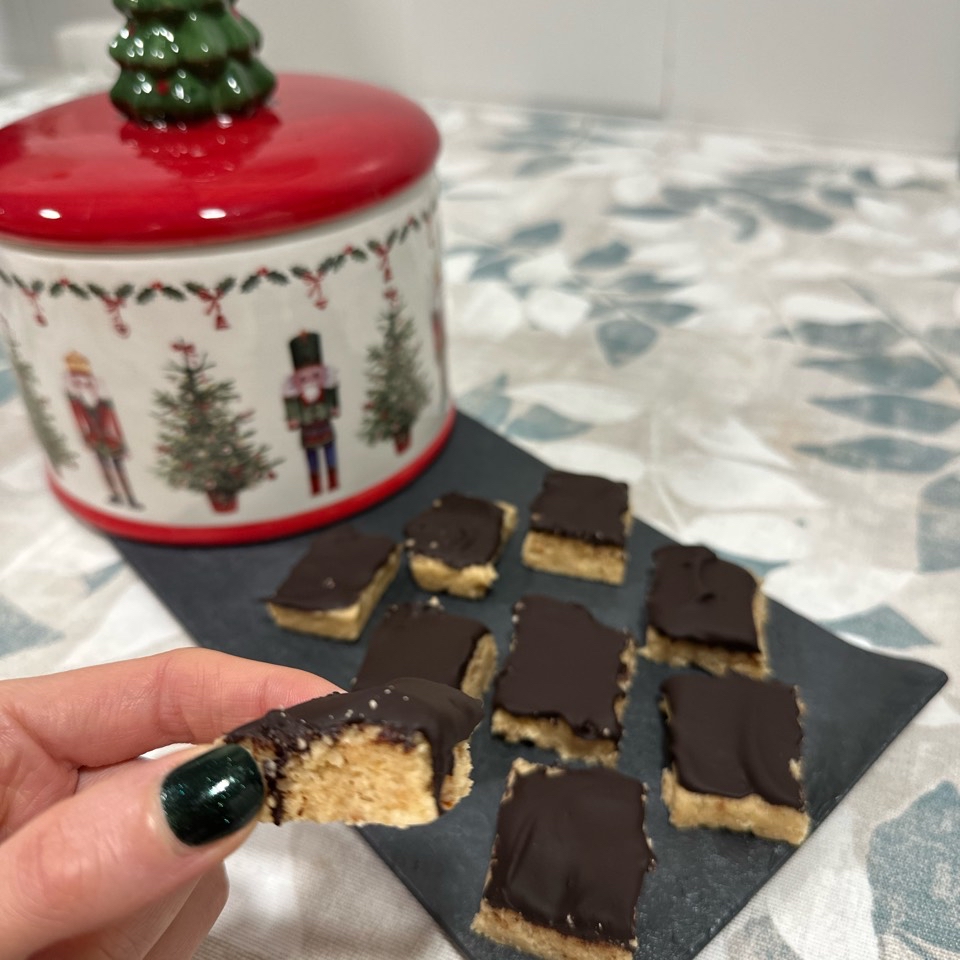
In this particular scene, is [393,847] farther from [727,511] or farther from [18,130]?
[18,130]

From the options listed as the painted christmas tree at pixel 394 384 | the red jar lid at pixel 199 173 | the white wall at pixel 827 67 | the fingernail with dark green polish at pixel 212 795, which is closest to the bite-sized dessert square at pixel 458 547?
the painted christmas tree at pixel 394 384

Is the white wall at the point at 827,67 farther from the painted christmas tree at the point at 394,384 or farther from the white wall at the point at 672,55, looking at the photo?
the painted christmas tree at the point at 394,384

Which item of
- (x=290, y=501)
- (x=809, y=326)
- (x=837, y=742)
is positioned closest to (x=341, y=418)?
(x=290, y=501)

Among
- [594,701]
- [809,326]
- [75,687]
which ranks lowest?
[809,326]

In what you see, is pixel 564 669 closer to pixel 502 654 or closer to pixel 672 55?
pixel 502 654

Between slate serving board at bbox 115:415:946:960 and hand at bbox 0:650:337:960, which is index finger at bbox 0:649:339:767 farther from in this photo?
slate serving board at bbox 115:415:946:960

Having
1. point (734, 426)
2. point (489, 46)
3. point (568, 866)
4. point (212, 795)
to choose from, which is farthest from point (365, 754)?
point (489, 46)
